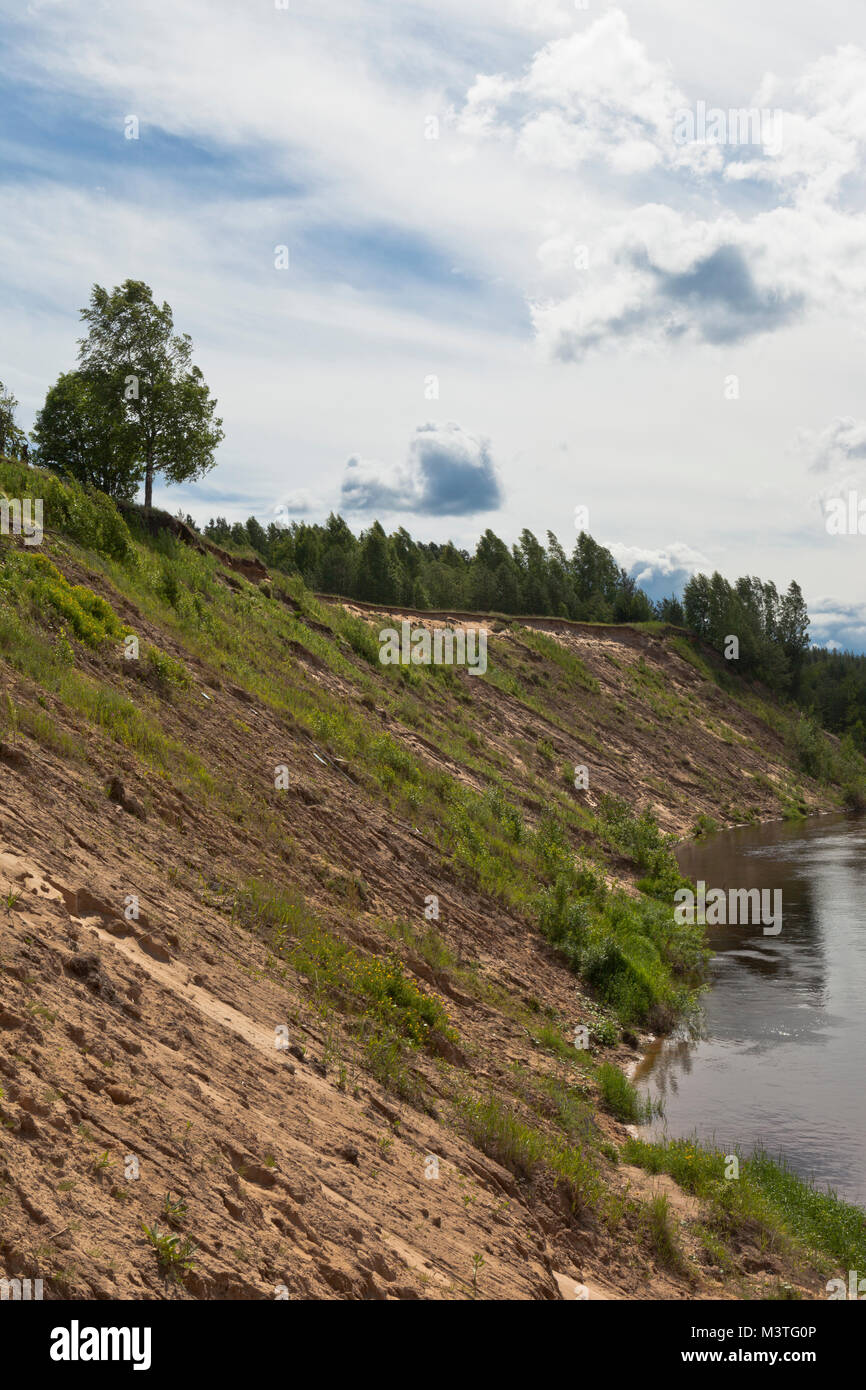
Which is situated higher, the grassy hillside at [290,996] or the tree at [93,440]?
the tree at [93,440]

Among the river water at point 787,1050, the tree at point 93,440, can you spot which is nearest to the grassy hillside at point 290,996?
the river water at point 787,1050

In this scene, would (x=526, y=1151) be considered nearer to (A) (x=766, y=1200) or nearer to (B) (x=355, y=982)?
(A) (x=766, y=1200)

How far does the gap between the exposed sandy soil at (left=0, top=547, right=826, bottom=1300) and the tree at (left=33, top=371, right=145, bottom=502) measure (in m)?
14.6

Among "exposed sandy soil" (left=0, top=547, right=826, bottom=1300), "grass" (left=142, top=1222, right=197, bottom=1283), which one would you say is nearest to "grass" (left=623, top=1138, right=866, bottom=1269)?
"exposed sandy soil" (left=0, top=547, right=826, bottom=1300)

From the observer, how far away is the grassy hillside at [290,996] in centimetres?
658

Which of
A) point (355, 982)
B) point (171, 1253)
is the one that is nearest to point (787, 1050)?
point (355, 982)

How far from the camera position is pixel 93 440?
31.4m

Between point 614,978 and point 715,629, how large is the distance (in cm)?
5859

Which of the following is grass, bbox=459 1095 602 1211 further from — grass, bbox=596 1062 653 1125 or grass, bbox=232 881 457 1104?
grass, bbox=596 1062 653 1125

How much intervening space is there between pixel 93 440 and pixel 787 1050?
25867 millimetres

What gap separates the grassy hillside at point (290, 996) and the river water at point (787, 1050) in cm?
85

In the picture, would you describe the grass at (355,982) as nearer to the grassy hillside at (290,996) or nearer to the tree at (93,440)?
the grassy hillside at (290,996)

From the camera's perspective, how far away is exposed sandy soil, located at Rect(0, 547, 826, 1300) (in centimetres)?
608

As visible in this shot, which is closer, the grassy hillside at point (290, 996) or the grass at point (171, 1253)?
the grass at point (171, 1253)
